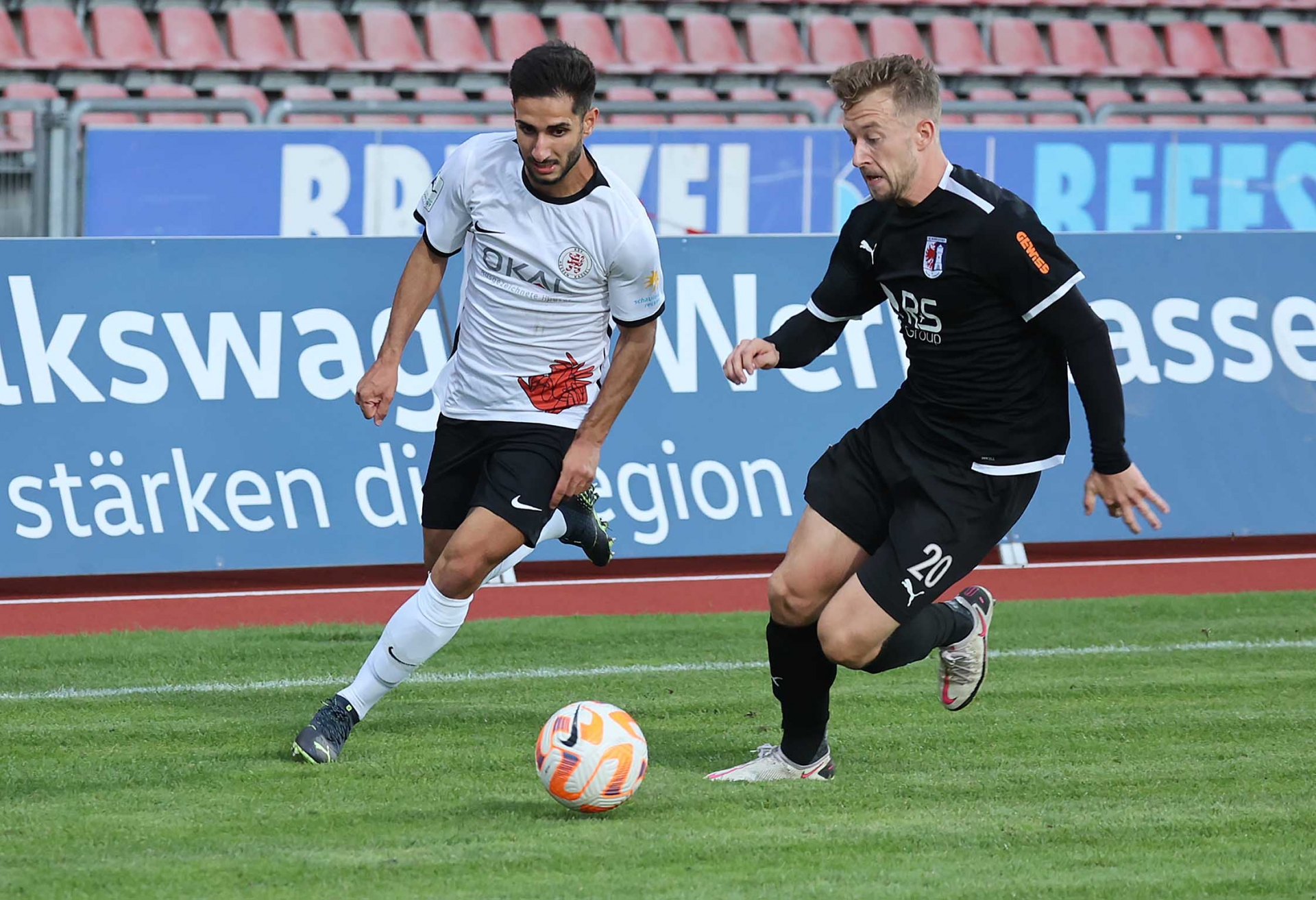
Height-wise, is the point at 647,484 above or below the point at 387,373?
below

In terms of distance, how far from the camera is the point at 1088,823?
491 cm

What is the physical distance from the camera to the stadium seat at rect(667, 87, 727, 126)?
46.8 feet

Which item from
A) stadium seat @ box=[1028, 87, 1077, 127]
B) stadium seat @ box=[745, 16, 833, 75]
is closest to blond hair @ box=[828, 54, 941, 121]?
stadium seat @ box=[1028, 87, 1077, 127]

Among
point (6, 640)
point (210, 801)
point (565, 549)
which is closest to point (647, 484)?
point (565, 549)

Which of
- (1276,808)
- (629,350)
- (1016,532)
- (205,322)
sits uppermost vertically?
(629,350)

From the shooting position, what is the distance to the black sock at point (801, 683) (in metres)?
Result: 5.34

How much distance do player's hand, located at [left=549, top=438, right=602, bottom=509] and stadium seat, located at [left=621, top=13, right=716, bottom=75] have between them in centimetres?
1132

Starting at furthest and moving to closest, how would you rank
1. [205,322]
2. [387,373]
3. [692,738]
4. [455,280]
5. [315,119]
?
[315,119] → [455,280] → [205,322] → [692,738] → [387,373]

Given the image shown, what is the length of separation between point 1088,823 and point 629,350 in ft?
6.62

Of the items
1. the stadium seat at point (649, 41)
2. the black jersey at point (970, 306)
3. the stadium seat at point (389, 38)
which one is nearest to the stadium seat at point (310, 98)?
the stadium seat at point (389, 38)

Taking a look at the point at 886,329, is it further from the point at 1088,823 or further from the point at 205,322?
the point at 1088,823

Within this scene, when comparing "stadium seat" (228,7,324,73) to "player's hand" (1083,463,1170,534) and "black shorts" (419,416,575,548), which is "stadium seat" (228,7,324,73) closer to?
"black shorts" (419,416,575,548)

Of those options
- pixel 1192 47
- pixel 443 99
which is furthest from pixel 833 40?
pixel 443 99

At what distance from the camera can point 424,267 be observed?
5.80 metres
